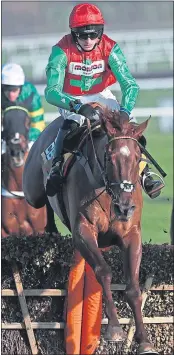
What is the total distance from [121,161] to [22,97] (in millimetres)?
5492

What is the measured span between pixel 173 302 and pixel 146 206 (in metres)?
7.41

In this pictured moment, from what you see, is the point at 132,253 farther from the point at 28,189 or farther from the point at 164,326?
the point at 28,189

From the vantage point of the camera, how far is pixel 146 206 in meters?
14.6

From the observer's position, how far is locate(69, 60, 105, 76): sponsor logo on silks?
22.1 ft

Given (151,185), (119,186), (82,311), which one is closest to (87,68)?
(151,185)

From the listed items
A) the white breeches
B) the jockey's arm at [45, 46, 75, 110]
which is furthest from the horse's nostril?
the white breeches

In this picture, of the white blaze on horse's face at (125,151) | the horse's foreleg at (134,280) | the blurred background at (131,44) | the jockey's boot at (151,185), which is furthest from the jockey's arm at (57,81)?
the blurred background at (131,44)

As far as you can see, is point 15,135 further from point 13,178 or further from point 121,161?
point 121,161

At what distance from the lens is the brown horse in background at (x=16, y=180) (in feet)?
35.1

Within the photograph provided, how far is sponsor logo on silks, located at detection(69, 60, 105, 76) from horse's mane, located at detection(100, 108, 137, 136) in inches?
32.0

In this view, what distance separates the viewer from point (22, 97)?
11.1 metres

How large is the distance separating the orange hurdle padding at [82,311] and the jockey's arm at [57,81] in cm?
107

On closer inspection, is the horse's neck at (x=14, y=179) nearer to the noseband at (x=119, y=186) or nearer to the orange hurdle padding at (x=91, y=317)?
the orange hurdle padding at (x=91, y=317)

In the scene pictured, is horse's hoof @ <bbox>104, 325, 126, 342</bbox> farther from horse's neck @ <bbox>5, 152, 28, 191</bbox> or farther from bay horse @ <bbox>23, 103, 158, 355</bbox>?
horse's neck @ <bbox>5, 152, 28, 191</bbox>
